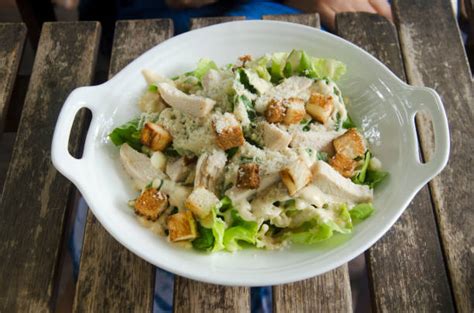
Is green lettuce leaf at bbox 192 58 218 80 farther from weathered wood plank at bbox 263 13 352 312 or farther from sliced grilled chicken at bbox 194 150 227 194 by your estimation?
weathered wood plank at bbox 263 13 352 312

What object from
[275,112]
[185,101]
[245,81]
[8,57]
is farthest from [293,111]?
[8,57]

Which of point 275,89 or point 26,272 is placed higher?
point 275,89

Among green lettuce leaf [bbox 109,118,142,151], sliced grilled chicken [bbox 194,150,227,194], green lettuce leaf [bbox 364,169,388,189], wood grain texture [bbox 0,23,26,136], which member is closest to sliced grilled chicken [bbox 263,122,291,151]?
sliced grilled chicken [bbox 194,150,227,194]

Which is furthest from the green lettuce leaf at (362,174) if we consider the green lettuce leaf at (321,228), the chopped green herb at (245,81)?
the chopped green herb at (245,81)

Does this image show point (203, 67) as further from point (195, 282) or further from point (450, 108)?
point (450, 108)

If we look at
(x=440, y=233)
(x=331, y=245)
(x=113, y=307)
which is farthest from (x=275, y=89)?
(x=113, y=307)

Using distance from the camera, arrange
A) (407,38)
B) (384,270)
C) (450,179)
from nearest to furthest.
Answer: (384,270)
(450,179)
(407,38)

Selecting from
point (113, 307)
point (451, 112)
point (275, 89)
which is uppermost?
point (275, 89)

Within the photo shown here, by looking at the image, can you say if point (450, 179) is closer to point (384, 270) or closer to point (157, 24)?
point (384, 270)
